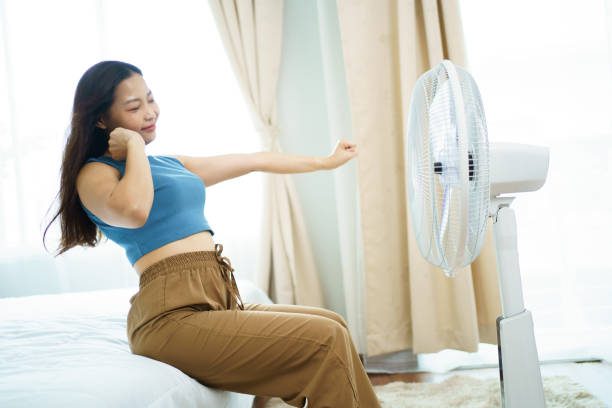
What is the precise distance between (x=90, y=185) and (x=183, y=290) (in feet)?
1.20

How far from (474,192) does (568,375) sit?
5.03 feet

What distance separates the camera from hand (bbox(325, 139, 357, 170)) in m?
1.63

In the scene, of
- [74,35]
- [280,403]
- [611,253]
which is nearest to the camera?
[280,403]

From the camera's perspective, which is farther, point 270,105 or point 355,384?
point 270,105

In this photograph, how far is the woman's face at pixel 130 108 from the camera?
1323 mm

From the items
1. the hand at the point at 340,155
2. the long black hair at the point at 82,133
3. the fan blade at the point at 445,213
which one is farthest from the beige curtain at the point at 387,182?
the long black hair at the point at 82,133

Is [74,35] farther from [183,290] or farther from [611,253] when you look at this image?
[611,253]

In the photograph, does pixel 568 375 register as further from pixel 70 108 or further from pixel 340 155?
pixel 70 108

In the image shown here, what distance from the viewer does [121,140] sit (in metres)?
1.22

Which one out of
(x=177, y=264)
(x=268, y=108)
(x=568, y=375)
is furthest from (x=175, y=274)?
(x=568, y=375)

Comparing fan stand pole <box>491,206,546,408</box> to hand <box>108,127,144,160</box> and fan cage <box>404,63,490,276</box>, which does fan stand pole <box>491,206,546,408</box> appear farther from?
hand <box>108,127,144,160</box>

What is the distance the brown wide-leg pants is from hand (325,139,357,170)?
0.67 m

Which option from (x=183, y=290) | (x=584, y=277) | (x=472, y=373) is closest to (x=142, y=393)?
(x=183, y=290)

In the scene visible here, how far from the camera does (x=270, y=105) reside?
102 inches
